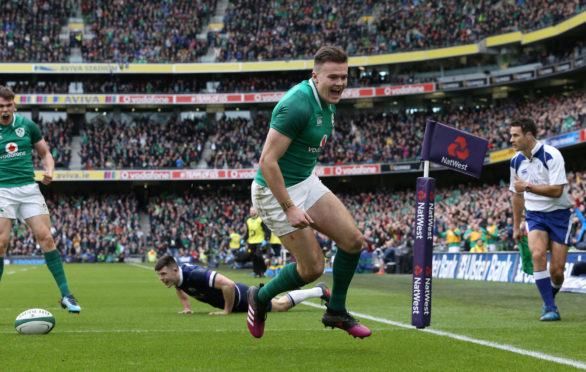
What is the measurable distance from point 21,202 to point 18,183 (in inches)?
8.4

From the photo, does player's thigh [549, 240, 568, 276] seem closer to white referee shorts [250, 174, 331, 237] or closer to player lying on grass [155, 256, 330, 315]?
player lying on grass [155, 256, 330, 315]

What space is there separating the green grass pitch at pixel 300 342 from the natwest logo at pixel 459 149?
1.61 meters

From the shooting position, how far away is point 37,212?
8.20m

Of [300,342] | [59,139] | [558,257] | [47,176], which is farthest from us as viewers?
[59,139]

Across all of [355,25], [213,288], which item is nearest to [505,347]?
[213,288]

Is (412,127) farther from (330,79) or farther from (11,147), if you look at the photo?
(330,79)

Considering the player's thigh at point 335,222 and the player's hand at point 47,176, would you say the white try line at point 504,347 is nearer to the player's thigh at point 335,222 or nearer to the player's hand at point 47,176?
the player's thigh at point 335,222

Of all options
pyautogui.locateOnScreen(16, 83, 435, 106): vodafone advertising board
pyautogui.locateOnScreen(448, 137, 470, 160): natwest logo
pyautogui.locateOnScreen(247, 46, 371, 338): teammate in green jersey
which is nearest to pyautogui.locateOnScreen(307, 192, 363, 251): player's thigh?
pyautogui.locateOnScreen(247, 46, 371, 338): teammate in green jersey

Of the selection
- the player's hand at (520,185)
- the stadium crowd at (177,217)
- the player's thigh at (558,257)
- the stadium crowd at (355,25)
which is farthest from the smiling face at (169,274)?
the stadium crowd at (355,25)

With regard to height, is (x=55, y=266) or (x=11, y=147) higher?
(x=11, y=147)

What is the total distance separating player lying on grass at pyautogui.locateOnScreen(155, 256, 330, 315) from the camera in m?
8.59

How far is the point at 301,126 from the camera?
17.9 ft

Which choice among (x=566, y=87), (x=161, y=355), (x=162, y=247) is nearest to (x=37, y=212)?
(x=161, y=355)

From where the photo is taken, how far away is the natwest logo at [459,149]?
6645 mm
